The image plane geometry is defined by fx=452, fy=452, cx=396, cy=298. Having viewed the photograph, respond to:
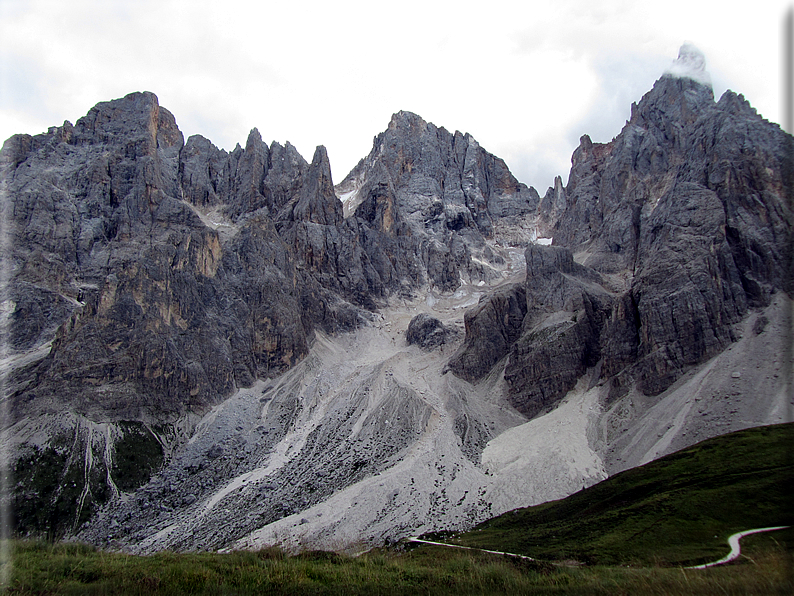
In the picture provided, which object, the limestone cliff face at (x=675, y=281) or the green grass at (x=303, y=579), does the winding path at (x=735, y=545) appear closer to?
the green grass at (x=303, y=579)

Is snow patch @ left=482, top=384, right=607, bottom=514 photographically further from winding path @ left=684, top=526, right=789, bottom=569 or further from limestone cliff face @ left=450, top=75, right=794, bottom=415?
winding path @ left=684, top=526, right=789, bottom=569

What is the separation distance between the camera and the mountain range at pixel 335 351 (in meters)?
62.6

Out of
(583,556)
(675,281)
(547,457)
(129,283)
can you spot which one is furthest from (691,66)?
(129,283)

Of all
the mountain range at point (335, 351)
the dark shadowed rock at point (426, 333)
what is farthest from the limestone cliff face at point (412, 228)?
the dark shadowed rock at point (426, 333)

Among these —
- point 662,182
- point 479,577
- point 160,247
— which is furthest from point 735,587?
point 662,182

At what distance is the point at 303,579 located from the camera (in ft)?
58.5

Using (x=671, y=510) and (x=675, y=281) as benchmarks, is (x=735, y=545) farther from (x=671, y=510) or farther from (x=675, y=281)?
(x=675, y=281)

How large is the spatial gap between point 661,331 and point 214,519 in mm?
74742

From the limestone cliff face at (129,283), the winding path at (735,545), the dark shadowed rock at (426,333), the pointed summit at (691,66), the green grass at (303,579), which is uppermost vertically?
the pointed summit at (691,66)

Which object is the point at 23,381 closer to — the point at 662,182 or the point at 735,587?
the point at 735,587

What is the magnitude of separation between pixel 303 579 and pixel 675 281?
266 feet

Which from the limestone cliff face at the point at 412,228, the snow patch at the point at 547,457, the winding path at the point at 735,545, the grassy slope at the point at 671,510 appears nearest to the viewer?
the winding path at the point at 735,545

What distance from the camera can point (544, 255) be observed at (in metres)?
109

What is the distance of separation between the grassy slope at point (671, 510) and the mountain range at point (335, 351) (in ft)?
Answer: 22.0
